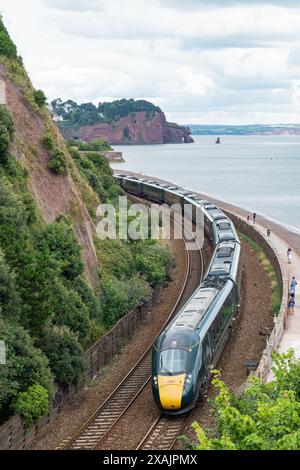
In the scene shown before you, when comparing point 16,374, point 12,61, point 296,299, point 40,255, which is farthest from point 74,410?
point 12,61

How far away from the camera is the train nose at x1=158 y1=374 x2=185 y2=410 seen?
25.3 m

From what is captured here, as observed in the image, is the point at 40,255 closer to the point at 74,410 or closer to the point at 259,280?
the point at 74,410

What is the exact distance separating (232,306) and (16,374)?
14.4 m

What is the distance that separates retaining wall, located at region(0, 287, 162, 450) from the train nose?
422 cm

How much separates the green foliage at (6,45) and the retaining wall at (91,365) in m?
17.6

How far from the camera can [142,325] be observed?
39031mm

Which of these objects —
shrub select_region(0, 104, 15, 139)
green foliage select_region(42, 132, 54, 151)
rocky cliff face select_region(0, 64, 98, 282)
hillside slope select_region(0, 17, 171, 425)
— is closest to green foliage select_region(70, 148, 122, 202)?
hillside slope select_region(0, 17, 171, 425)

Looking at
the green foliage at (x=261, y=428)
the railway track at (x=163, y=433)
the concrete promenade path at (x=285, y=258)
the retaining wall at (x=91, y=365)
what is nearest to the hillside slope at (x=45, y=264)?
the retaining wall at (x=91, y=365)

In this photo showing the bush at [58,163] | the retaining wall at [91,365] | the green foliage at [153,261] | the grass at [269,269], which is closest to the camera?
the retaining wall at [91,365]

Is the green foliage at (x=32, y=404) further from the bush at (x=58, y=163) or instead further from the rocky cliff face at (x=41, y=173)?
the bush at (x=58, y=163)

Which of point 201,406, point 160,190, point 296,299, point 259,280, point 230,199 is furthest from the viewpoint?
point 230,199

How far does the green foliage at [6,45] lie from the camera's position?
1727 inches

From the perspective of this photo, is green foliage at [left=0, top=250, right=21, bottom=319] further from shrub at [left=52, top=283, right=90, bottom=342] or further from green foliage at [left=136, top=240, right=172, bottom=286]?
green foliage at [left=136, top=240, right=172, bottom=286]

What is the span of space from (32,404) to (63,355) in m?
4.20
